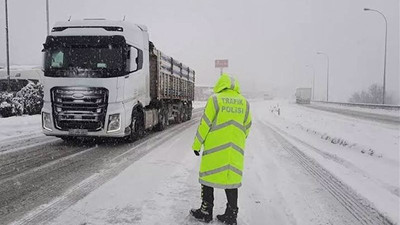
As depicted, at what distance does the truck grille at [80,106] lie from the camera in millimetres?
9547

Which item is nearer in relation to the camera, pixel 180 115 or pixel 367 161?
pixel 367 161

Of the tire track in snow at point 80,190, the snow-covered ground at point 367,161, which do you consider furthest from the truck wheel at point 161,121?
the snow-covered ground at point 367,161

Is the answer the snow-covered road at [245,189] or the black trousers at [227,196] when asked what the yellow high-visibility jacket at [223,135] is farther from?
the snow-covered road at [245,189]

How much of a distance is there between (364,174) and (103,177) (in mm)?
5079

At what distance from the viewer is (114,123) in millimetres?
9805

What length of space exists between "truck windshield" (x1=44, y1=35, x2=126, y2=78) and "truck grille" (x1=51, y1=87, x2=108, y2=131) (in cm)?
48

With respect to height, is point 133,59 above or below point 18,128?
above

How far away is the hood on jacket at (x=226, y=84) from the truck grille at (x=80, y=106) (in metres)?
6.16

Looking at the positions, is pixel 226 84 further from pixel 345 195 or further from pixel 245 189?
pixel 345 195

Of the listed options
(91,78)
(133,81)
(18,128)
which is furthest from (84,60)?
(18,128)

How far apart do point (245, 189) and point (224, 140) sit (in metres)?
1.89

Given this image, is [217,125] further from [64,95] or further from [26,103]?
[26,103]

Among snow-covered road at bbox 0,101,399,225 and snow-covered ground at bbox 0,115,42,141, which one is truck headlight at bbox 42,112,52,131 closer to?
snow-covered road at bbox 0,101,399,225

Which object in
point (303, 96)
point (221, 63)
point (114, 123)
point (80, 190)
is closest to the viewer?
point (80, 190)
